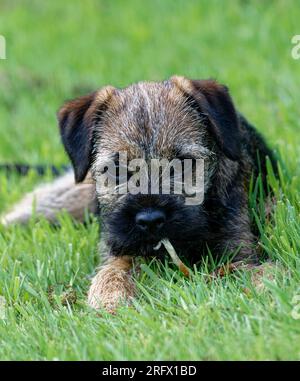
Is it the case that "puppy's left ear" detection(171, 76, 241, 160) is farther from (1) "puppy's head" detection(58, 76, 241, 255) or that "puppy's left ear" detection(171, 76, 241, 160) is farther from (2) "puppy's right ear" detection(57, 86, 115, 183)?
(2) "puppy's right ear" detection(57, 86, 115, 183)

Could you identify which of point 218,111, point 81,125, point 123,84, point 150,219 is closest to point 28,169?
point 123,84

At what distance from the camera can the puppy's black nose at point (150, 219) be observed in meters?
3.68

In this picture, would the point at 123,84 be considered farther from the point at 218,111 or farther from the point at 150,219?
the point at 150,219

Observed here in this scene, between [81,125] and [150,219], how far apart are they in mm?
887

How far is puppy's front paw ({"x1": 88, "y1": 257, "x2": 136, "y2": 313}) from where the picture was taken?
378cm

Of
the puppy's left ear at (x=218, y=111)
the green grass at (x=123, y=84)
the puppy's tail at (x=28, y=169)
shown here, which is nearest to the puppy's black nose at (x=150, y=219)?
the green grass at (x=123, y=84)

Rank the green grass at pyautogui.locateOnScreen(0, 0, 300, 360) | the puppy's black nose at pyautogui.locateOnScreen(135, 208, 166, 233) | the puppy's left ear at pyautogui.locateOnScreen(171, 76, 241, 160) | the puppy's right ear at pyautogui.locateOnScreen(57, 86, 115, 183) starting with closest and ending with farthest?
the green grass at pyautogui.locateOnScreen(0, 0, 300, 360)
the puppy's black nose at pyautogui.locateOnScreen(135, 208, 166, 233)
the puppy's left ear at pyautogui.locateOnScreen(171, 76, 241, 160)
the puppy's right ear at pyautogui.locateOnScreen(57, 86, 115, 183)

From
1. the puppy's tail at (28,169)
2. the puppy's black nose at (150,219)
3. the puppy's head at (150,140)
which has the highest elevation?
the puppy's head at (150,140)

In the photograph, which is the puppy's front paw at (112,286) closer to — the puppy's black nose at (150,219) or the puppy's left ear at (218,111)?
the puppy's black nose at (150,219)

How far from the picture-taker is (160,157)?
3.93 m

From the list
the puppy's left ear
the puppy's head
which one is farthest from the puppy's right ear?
the puppy's left ear

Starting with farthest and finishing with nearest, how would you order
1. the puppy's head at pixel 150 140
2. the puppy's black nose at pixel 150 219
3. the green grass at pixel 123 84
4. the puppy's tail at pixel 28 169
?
the puppy's tail at pixel 28 169, the puppy's head at pixel 150 140, the puppy's black nose at pixel 150 219, the green grass at pixel 123 84

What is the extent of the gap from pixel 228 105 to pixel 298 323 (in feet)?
4.98
